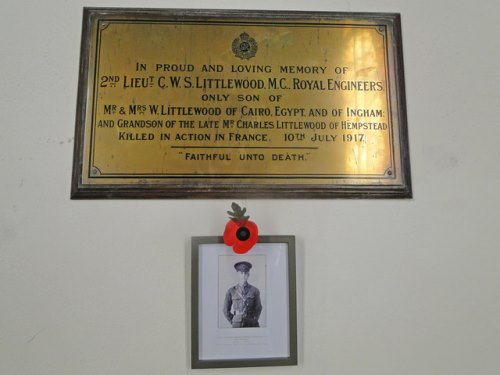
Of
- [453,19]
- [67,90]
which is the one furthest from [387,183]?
[67,90]

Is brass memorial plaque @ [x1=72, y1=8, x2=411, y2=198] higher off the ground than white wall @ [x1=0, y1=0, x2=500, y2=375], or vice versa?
brass memorial plaque @ [x1=72, y1=8, x2=411, y2=198]

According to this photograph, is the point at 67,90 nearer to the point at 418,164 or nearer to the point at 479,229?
the point at 418,164

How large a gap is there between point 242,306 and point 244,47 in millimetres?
719

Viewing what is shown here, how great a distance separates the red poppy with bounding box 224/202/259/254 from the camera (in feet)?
2.73

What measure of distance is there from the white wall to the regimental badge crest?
43 centimetres

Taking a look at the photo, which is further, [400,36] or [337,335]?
[400,36]

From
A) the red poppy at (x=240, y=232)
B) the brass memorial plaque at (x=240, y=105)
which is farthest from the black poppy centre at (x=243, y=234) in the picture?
the brass memorial plaque at (x=240, y=105)

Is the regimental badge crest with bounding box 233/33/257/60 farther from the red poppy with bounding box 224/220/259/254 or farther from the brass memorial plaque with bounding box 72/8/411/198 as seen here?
the red poppy with bounding box 224/220/259/254

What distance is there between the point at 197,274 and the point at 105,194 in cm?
32

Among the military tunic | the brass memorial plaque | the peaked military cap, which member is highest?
the brass memorial plaque

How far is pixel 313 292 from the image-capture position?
2.96ft

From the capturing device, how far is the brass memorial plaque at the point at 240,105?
0.93 metres

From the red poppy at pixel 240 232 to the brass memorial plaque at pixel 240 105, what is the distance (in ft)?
0.27

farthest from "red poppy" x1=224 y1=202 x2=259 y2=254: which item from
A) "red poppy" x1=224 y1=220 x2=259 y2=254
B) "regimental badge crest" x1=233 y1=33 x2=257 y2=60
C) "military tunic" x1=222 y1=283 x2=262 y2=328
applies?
"regimental badge crest" x1=233 y1=33 x2=257 y2=60
